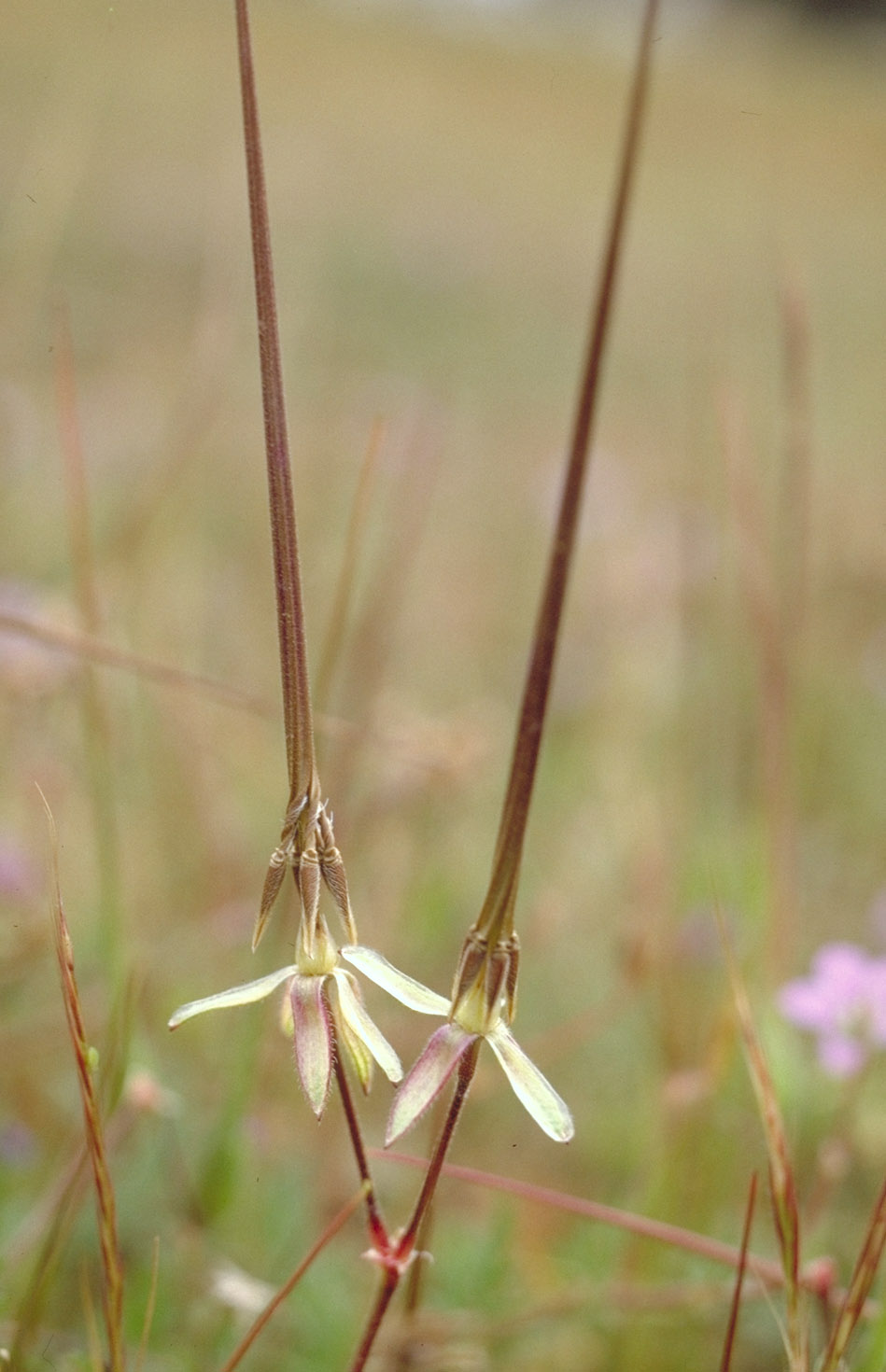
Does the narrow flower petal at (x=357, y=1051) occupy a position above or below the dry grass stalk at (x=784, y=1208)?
above

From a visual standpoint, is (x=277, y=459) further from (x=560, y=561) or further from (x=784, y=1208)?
(x=784, y=1208)

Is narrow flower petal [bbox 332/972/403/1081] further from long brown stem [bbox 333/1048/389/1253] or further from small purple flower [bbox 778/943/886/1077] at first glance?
small purple flower [bbox 778/943/886/1077]

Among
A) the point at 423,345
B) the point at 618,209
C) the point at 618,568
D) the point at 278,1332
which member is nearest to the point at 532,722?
the point at 618,209

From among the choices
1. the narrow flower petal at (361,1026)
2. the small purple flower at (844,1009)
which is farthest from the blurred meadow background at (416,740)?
the narrow flower petal at (361,1026)

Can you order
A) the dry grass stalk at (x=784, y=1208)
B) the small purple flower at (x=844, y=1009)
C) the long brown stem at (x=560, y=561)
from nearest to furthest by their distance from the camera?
the long brown stem at (x=560, y=561), the dry grass stalk at (x=784, y=1208), the small purple flower at (x=844, y=1009)

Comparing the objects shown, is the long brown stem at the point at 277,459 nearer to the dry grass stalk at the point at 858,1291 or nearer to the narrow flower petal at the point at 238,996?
the narrow flower petal at the point at 238,996

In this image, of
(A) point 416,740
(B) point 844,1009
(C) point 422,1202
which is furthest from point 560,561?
(A) point 416,740

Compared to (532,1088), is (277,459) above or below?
above
